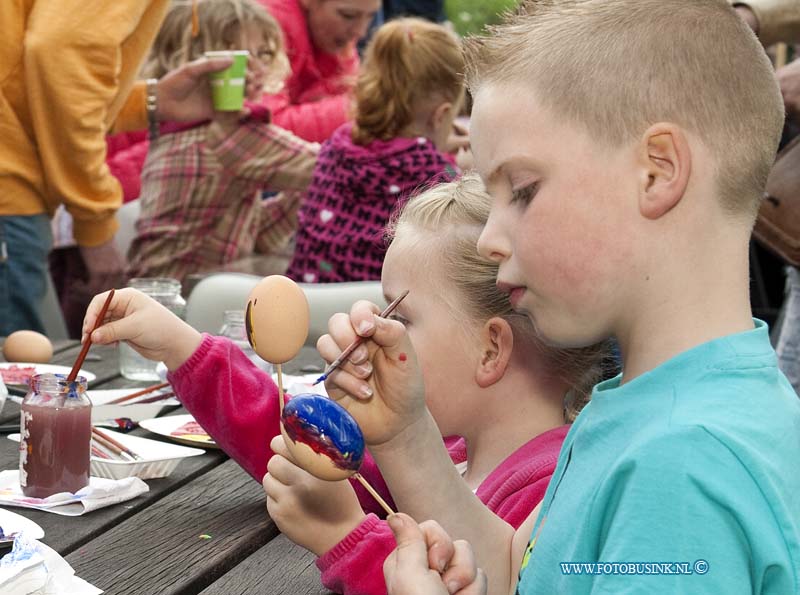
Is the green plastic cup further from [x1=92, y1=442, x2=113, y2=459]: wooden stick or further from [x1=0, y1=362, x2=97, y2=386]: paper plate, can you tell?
[x1=92, y1=442, x2=113, y2=459]: wooden stick

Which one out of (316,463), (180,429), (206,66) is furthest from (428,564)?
(206,66)

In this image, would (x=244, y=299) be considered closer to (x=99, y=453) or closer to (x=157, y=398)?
(x=157, y=398)

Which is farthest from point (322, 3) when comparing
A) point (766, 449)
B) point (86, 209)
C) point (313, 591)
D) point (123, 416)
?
point (766, 449)

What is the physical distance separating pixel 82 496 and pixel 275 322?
0.37 meters

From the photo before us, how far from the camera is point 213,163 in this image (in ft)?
13.7

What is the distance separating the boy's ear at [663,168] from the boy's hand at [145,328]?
825 millimetres

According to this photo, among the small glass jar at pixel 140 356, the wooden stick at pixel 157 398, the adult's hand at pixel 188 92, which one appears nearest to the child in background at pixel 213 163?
the adult's hand at pixel 188 92

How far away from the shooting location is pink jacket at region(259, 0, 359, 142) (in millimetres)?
4547

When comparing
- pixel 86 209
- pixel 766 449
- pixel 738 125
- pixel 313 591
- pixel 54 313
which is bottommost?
pixel 54 313

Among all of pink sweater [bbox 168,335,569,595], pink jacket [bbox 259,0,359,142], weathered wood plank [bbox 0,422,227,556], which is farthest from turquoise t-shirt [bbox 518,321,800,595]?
pink jacket [bbox 259,0,359,142]

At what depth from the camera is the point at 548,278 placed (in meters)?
1.05

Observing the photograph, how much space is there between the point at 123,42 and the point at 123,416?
1716 mm

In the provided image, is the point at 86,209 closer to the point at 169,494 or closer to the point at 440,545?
the point at 169,494

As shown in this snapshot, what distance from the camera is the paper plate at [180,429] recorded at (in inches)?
71.7
